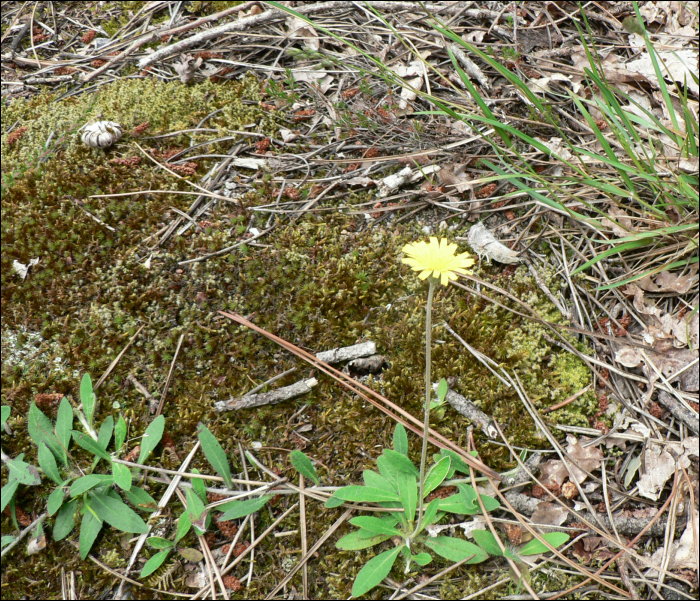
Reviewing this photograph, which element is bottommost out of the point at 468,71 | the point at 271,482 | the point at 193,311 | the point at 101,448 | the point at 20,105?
the point at 271,482

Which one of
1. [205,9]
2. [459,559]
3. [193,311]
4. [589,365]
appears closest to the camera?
[459,559]

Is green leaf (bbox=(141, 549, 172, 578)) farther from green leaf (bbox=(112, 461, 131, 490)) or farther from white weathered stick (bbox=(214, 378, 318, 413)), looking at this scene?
white weathered stick (bbox=(214, 378, 318, 413))

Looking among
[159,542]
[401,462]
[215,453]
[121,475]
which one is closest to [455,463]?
A: [401,462]

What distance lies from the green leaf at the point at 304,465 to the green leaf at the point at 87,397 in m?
0.93

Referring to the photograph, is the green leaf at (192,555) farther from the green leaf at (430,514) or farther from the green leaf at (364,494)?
the green leaf at (430,514)

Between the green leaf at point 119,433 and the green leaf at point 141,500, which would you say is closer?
the green leaf at point 141,500

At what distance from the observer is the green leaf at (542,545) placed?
69.8 inches

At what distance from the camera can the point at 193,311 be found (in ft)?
7.80

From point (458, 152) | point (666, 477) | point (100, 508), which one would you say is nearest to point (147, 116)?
point (458, 152)

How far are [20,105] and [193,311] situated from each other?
1.98 metres

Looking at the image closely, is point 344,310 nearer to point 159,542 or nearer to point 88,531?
point 159,542

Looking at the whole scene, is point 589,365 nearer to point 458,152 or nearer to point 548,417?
point 548,417

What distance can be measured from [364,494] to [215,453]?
0.65m

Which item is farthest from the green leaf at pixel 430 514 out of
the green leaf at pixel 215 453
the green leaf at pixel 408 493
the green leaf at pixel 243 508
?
the green leaf at pixel 215 453
